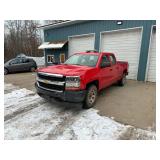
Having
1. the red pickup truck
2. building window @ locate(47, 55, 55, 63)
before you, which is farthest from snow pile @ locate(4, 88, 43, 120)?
building window @ locate(47, 55, 55, 63)

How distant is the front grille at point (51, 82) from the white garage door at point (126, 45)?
20.4 ft

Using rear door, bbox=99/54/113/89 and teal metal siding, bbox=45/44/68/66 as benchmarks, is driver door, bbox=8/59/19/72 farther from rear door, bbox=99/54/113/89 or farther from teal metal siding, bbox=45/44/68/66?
rear door, bbox=99/54/113/89

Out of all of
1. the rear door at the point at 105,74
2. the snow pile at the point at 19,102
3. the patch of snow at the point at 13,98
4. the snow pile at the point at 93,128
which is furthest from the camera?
the rear door at the point at 105,74

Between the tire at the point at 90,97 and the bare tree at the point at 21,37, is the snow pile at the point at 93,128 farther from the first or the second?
the bare tree at the point at 21,37

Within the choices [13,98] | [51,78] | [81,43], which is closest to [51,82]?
[51,78]

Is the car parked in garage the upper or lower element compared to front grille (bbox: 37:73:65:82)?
upper

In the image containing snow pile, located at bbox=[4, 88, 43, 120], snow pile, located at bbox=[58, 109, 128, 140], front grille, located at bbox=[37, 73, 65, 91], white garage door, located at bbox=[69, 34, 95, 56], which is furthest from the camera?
white garage door, located at bbox=[69, 34, 95, 56]

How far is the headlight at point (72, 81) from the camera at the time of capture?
3656mm

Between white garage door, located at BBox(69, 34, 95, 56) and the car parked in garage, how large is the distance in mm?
4369

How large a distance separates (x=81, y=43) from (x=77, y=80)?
7919 mm

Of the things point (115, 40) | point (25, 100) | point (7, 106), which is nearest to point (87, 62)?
point (25, 100)

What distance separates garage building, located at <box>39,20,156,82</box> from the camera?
777 cm

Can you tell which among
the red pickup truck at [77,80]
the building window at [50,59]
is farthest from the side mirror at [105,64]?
the building window at [50,59]

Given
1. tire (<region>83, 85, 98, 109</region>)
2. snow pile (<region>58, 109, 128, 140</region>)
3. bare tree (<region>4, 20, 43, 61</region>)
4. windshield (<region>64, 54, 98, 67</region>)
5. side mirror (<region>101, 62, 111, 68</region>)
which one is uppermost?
bare tree (<region>4, 20, 43, 61</region>)
